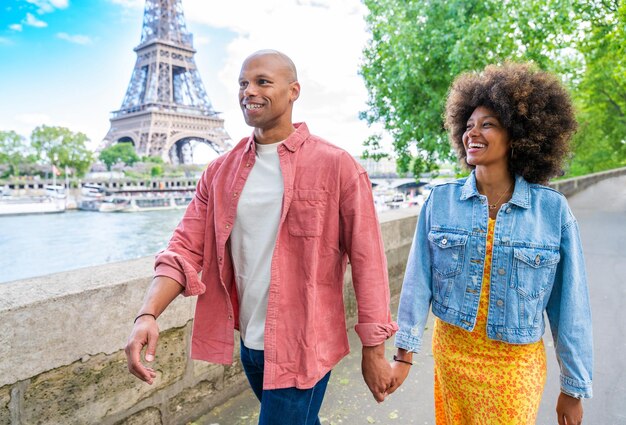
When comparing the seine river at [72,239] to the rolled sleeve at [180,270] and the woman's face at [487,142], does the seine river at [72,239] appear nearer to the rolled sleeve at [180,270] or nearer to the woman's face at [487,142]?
the rolled sleeve at [180,270]

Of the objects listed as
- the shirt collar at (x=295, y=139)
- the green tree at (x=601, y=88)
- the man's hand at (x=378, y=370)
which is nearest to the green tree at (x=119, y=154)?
the green tree at (x=601, y=88)

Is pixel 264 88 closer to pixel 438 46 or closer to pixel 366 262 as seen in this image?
pixel 366 262

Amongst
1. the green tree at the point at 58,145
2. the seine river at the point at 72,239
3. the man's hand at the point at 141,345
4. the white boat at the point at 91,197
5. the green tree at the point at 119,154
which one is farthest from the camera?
the green tree at the point at 119,154

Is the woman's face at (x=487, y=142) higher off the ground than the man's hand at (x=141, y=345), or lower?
higher

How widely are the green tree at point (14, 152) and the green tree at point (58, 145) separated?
36.6 inches

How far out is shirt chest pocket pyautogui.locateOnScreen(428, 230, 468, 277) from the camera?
169 cm

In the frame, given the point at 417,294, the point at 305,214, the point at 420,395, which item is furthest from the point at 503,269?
the point at 420,395

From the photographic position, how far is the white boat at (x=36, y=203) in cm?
3881

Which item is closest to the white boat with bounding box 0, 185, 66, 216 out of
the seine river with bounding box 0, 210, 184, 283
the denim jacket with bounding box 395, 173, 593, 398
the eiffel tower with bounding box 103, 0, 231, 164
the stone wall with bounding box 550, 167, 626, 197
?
the seine river with bounding box 0, 210, 184, 283

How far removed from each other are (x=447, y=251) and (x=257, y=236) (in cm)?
73

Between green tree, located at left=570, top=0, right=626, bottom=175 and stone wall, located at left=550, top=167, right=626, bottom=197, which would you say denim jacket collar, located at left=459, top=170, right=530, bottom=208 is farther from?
stone wall, located at left=550, top=167, right=626, bottom=197

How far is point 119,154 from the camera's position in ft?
179

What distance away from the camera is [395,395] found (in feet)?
10.1

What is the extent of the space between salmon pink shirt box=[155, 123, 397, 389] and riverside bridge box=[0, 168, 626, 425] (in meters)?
0.71
